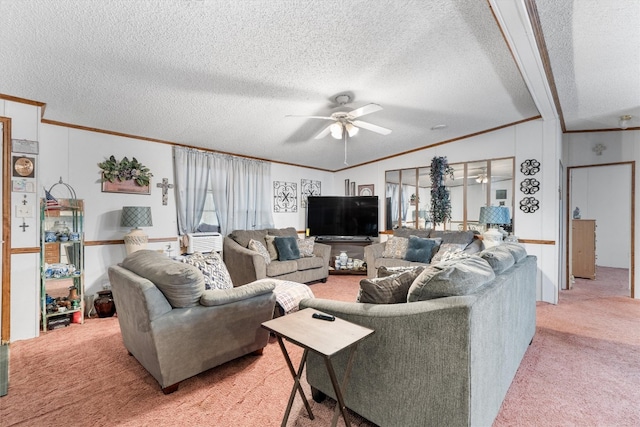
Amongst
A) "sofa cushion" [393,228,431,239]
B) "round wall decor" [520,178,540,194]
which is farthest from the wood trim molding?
"round wall decor" [520,178,540,194]

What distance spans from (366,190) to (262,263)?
312cm

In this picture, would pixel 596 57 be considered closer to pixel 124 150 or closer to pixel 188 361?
pixel 188 361

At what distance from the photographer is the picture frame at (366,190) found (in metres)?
6.27

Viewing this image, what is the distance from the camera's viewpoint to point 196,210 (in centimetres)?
452

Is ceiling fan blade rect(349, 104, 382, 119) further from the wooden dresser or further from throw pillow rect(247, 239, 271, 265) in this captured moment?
the wooden dresser

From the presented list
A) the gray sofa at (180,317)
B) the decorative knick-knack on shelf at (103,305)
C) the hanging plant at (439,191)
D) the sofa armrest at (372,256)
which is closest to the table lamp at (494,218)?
the hanging plant at (439,191)

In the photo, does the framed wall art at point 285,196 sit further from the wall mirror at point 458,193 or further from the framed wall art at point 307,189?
the wall mirror at point 458,193

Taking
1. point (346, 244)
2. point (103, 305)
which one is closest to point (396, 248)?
point (346, 244)

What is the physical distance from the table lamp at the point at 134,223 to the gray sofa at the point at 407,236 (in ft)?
10.9

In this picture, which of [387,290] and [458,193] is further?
[458,193]

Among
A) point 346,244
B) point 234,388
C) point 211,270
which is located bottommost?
point 234,388

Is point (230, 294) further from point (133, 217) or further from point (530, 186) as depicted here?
point (530, 186)

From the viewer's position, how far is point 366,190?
6.34m

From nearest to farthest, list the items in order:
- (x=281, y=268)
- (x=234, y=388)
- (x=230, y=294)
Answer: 1. (x=234, y=388)
2. (x=230, y=294)
3. (x=281, y=268)
